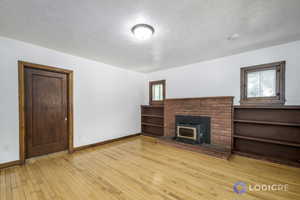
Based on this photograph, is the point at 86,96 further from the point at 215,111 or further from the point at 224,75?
the point at 224,75

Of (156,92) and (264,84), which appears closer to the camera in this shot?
(264,84)

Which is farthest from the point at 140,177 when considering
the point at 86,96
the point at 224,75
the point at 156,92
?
the point at 156,92

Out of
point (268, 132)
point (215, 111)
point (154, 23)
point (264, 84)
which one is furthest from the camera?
point (215, 111)

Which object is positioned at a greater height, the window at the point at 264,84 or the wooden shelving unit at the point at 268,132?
the window at the point at 264,84


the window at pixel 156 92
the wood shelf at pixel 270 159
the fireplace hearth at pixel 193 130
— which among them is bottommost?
the wood shelf at pixel 270 159

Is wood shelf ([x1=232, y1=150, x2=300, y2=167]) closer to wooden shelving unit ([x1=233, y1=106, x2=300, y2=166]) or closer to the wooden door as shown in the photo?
wooden shelving unit ([x1=233, y1=106, x2=300, y2=166])

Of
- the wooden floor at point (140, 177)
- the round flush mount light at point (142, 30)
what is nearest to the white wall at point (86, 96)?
the wooden floor at point (140, 177)

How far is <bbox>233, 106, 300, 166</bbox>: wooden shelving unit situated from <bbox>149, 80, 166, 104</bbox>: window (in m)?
2.54

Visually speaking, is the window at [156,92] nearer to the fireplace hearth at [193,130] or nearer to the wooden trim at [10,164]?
the fireplace hearth at [193,130]

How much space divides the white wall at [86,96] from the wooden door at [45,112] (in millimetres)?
217

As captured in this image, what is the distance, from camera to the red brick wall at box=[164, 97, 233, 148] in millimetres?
3184

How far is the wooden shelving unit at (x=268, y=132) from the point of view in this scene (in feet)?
8.44

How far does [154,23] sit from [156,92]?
3.32m

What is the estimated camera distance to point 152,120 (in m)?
5.15
